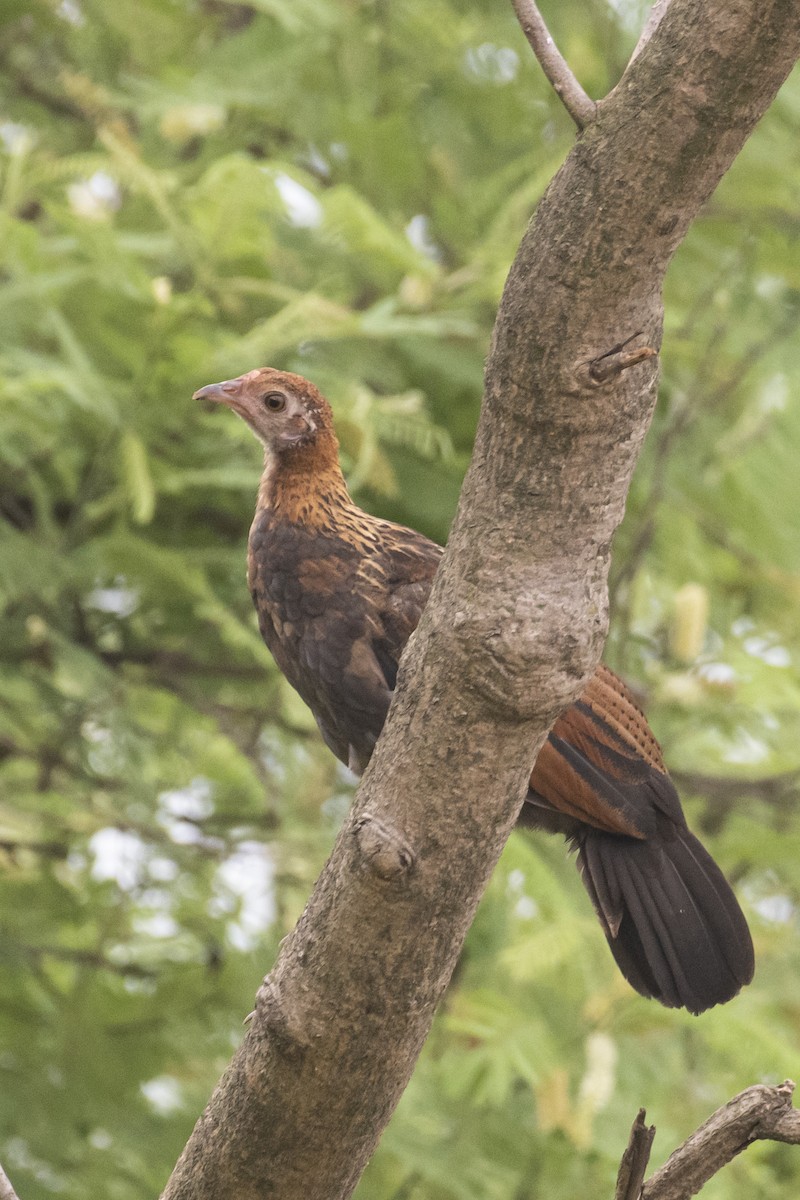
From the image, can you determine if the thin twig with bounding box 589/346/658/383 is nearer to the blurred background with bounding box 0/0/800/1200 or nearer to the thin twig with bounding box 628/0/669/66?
the thin twig with bounding box 628/0/669/66

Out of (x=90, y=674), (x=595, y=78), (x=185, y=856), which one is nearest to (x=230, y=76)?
(x=595, y=78)

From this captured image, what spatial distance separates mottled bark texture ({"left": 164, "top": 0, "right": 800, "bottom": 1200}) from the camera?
1741 millimetres

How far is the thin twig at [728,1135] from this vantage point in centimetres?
192

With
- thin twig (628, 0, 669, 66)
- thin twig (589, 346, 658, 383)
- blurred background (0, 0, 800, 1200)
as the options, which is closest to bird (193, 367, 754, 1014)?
blurred background (0, 0, 800, 1200)

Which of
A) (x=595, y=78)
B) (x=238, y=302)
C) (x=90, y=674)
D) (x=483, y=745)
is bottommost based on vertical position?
(x=90, y=674)

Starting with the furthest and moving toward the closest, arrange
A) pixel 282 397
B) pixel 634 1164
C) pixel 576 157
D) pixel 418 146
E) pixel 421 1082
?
pixel 418 146 → pixel 421 1082 → pixel 282 397 → pixel 634 1164 → pixel 576 157

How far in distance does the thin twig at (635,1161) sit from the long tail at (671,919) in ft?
3.05

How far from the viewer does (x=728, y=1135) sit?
1958mm

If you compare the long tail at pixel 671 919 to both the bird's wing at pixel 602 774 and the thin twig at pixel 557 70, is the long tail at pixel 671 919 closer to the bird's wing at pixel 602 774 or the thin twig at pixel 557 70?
the bird's wing at pixel 602 774

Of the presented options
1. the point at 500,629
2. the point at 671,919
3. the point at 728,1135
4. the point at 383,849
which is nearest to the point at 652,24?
the point at 500,629

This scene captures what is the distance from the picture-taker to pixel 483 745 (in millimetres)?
1949

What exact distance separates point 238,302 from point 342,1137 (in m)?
2.72

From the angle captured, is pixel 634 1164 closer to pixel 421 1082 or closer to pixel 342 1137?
pixel 342 1137

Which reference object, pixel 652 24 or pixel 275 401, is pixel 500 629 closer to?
pixel 652 24
